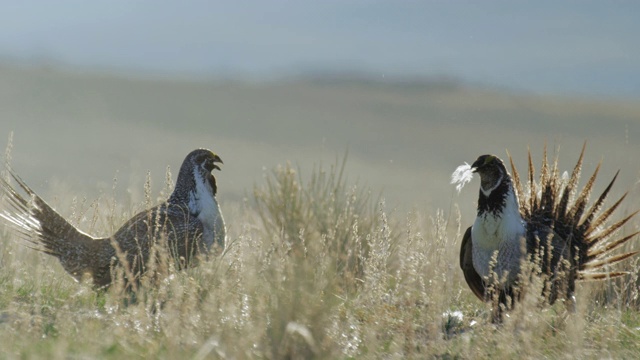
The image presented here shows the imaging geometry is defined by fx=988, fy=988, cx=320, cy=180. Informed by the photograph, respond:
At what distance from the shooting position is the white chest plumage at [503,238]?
5.34m

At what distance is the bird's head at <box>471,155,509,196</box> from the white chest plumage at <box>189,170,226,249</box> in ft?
5.11

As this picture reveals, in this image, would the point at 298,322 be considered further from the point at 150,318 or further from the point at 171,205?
the point at 171,205

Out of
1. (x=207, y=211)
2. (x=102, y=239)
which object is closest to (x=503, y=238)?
(x=207, y=211)

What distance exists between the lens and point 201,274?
5.16 meters

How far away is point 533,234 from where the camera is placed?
551 cm

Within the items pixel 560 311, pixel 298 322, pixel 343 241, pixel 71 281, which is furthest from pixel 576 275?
pixel 71 281

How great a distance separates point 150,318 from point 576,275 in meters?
2.63

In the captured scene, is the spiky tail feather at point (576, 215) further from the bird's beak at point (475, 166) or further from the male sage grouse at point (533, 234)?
the bird's beak at point (475, 166)

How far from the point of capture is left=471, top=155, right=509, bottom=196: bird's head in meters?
5.36

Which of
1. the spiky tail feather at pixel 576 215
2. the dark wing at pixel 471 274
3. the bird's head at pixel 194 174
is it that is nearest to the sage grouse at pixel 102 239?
the bird's head at pixel 194 174

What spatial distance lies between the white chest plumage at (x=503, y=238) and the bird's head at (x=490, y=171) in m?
0.09

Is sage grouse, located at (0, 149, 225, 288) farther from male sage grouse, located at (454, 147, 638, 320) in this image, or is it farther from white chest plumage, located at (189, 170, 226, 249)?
male sage grouse, located at (454, 147, 638, 320)

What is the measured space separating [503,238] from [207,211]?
176 centimetres

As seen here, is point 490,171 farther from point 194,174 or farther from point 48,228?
point 48,228
